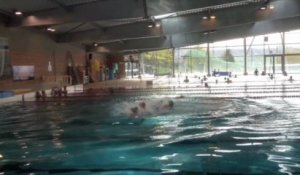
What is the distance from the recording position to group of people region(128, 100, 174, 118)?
8106 millimetres

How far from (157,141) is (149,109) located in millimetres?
3355

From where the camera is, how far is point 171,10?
40.5ft

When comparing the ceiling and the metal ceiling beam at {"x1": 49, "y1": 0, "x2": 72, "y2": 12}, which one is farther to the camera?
the metal ceiling beam at {"x1": 49, "y1": 0, "x2": 72, "y2": 12}

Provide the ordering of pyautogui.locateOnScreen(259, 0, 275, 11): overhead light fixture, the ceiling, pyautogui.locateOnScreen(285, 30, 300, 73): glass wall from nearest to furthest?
the ceiling
pyautogui.locateOnScreen(259, 0, 275, 11): overhead light fixture
pyautogui.locateOnScreen(285, 30, 300, 73): glass wall

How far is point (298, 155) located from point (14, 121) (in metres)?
5.85

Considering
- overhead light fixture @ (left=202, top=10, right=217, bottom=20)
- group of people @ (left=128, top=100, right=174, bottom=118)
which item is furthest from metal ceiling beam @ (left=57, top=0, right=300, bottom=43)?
group of people @ (left=128, top=100, right=174, bottom=118)

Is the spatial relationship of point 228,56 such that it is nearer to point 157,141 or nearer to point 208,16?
point 208,16

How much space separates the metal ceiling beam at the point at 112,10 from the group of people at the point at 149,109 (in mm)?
4146

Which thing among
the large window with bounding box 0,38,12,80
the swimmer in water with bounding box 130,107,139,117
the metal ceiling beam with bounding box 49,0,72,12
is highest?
the metal ceiling beam with bounding box 49,0,72,12

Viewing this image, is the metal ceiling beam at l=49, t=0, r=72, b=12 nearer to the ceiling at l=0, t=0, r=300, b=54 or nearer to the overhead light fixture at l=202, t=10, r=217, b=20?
the ceiling at l=0, t=0, r=300, b=54

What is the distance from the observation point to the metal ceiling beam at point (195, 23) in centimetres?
1535

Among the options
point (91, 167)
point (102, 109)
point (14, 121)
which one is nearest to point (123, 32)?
point (102, 109)

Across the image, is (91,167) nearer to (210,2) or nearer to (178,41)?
(210,2)

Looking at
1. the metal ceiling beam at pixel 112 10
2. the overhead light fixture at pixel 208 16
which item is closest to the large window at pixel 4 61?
the metal ceiling beam at pixel 112 10
